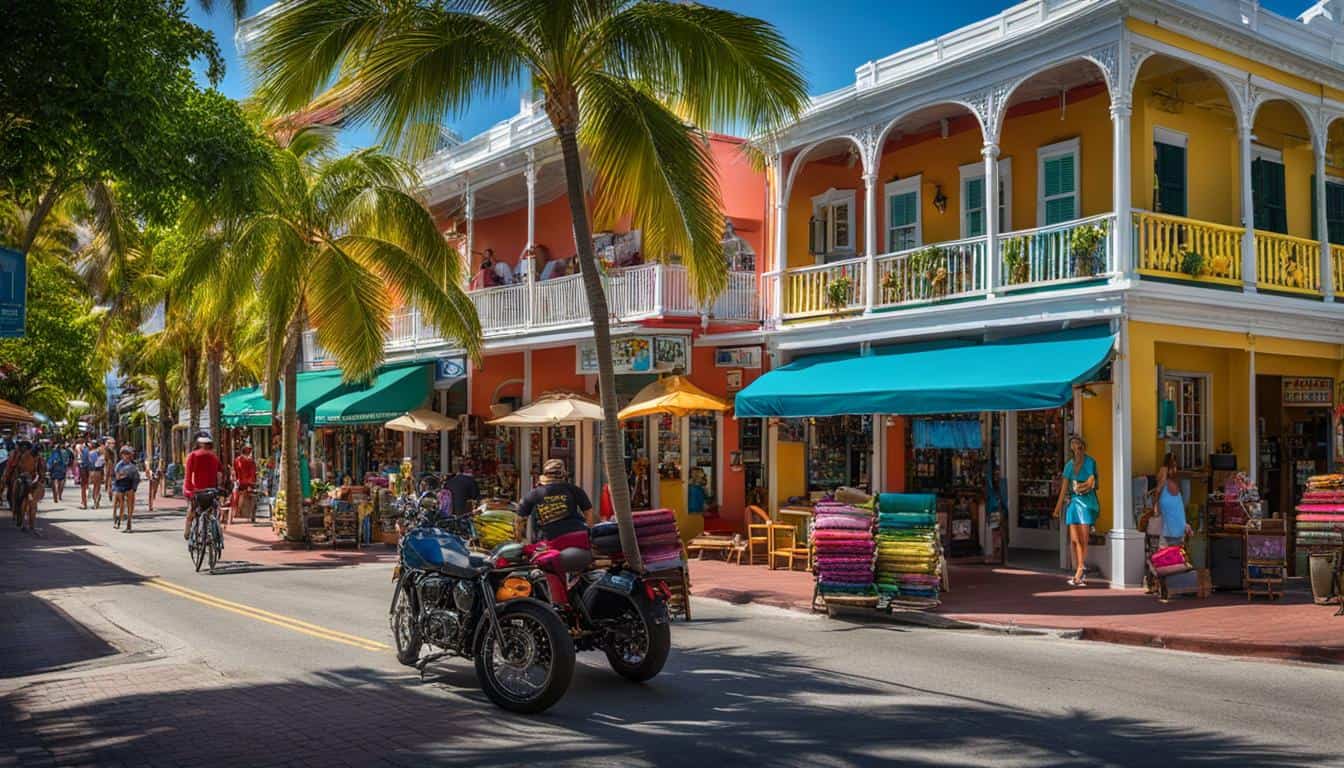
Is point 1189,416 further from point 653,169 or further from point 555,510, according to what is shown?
point 555,510

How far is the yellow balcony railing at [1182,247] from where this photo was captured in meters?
14.7

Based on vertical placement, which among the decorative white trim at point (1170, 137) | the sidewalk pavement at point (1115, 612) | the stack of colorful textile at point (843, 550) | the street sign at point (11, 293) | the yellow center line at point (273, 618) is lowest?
the yellow center line at point (273, 618)

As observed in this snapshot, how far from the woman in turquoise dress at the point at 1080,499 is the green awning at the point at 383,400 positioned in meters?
15.4

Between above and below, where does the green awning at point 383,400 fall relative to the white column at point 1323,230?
below

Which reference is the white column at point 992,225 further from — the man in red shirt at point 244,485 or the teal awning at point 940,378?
the man in red shirt at point 244,485

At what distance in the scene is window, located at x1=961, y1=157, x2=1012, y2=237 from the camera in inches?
703

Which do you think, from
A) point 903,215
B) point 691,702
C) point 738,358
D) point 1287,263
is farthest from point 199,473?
point 1287,263

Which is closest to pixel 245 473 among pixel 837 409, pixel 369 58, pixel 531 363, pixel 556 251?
pixel 531 363

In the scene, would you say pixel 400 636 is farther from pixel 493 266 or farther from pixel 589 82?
pixel 493 266

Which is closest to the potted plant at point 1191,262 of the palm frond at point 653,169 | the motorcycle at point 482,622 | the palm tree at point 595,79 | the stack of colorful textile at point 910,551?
the stack of colorful textile at point 910,551

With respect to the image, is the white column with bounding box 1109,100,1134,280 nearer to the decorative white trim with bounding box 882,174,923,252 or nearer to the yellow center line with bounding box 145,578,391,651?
the decorative white trim with bounding box 882,174,923,252

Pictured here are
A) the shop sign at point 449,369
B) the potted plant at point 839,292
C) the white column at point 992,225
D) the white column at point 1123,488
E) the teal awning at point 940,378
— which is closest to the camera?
the teal awning at point 940,378

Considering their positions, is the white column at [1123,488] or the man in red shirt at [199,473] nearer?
the white column at [1123,488]

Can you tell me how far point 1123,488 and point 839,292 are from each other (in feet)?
18.8
